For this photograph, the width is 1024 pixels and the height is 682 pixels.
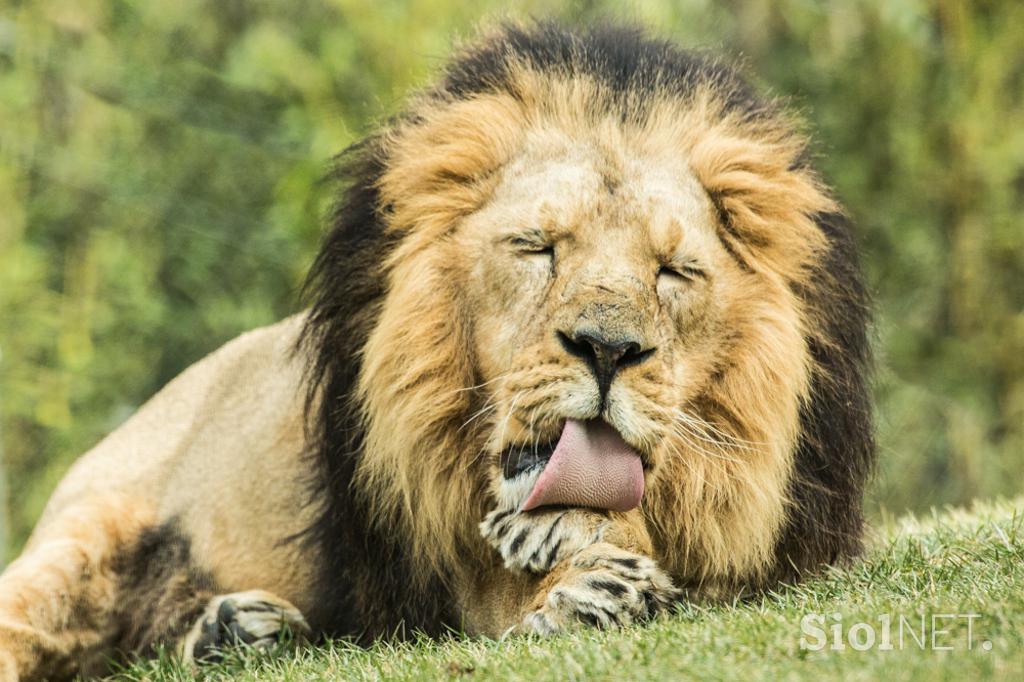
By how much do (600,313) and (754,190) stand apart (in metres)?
0.82

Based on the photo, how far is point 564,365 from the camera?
3902 mm

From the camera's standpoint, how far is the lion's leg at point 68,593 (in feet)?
16.4

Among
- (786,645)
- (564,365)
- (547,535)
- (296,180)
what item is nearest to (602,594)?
(547,535)

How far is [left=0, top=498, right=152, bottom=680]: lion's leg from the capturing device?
197 inches

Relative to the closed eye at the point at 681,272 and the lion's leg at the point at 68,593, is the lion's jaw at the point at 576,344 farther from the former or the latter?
the lion's leg at the point at 68,593

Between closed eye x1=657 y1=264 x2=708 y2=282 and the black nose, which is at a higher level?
closed eye x1=657 y1=264 x2=708 y2=282

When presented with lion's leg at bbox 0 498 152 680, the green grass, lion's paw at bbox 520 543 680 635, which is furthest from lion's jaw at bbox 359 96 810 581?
lion's leg at bbox 0 498 152 680

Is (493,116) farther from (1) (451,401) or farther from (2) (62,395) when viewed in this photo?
(2) (62,395)

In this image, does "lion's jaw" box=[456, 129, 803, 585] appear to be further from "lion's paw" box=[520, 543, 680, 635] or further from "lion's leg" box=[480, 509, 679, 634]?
"lion's paw" box=[520, 543, 680, 635]

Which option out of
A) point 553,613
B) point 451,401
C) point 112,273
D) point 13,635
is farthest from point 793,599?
point 112,273

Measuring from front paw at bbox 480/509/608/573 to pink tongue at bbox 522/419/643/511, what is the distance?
0.05 metres

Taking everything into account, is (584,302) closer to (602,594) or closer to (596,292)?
(596,292)

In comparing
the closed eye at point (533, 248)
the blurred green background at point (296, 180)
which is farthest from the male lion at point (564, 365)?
the blurred green background at point (296, 180)

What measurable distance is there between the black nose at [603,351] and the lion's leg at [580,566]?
40 centimetres
